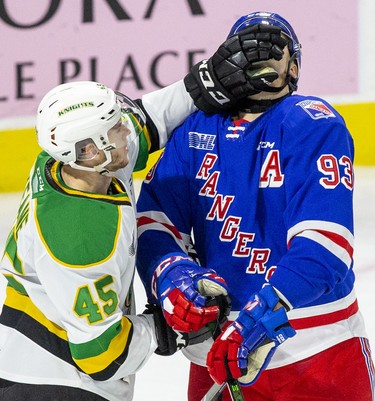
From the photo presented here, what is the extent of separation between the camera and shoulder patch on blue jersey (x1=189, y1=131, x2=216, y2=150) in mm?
2432

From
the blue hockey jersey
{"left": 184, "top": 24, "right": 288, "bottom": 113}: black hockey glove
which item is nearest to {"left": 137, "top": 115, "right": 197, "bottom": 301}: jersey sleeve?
the blue hockey jersey

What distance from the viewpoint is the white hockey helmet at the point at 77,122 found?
2266 mm

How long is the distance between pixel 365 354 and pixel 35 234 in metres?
0.74

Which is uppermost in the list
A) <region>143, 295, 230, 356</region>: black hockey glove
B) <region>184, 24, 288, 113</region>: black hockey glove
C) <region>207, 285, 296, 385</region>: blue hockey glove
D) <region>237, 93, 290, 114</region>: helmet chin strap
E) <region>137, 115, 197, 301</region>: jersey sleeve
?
<region>184, 24, 288, 113</region>: black hockey glove

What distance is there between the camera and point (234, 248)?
2400 millimetres

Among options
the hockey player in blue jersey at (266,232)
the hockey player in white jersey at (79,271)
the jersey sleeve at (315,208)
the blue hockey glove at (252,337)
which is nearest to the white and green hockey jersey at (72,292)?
the hockey player in white jersey at (79,271)

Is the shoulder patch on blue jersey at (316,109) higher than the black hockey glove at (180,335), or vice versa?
the shoulder patch on blue jersey at (316,109)

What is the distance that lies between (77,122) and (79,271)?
→ 11.5 inches

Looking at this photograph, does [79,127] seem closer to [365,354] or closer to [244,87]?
[244,87]

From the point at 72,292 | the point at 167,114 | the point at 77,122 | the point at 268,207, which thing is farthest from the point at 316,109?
the point at 72,292

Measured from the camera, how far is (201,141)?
245 centimetres

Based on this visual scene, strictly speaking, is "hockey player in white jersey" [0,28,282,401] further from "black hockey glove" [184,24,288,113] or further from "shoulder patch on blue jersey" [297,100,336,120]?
"shoulder patch on blue jersey" [297,100,336,120]

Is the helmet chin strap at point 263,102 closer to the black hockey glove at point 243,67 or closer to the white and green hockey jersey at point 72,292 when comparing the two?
the black hockey glove at point 243,67

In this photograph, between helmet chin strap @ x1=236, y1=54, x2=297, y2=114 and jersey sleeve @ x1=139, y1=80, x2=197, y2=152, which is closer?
helmet chin strap @ x1=236, y1=54, x2=297, y2=114
